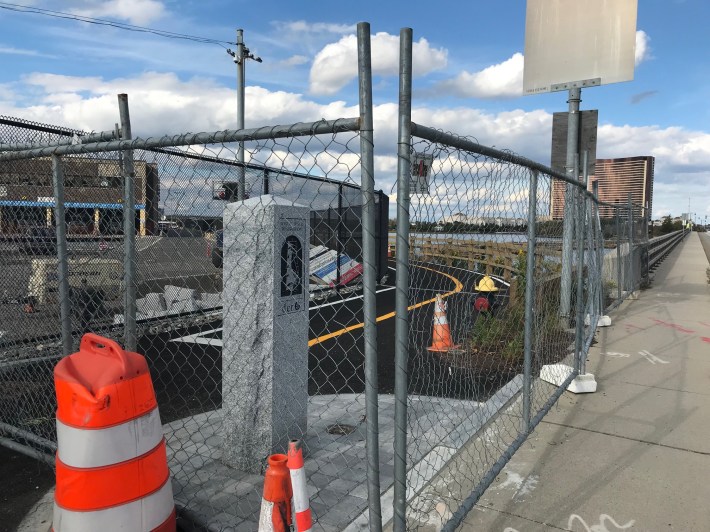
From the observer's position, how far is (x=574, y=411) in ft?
16.0

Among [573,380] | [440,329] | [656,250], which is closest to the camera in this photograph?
[573,380]

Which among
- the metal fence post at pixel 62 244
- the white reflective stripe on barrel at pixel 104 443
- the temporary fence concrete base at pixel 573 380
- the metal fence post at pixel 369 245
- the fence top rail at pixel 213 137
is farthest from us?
the temporary fence concrete base at pixel 573 380

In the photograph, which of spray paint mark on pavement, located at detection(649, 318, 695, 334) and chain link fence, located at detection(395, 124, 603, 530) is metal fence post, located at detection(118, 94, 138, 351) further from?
spray paint mark on pavement, located at detection(649, 318, 695, 334)

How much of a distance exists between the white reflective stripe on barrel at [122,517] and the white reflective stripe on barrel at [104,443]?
0.22 meters

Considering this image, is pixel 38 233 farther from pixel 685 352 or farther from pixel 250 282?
pixel 685 352

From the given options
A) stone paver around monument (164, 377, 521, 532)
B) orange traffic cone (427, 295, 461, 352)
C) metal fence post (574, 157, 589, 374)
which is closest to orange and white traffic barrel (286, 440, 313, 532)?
stone paver around monument (164, 377, 521, 532)

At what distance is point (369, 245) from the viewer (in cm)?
199

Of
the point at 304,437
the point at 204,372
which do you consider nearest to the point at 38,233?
the point at 204,372

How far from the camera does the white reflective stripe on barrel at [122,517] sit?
2418 millimetres

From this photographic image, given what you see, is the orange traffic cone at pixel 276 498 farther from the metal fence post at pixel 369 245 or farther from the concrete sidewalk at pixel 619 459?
the concrete sidewalk at pixel 619 459

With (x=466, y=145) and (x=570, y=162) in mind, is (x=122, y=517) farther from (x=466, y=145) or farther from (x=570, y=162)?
(x=570, y=162)

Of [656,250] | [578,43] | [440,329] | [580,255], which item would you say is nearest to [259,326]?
[580,255]

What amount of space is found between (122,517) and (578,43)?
8.32 meters

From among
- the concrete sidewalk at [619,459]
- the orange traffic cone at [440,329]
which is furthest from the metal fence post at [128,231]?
the orange traffic cone at [440,329]
